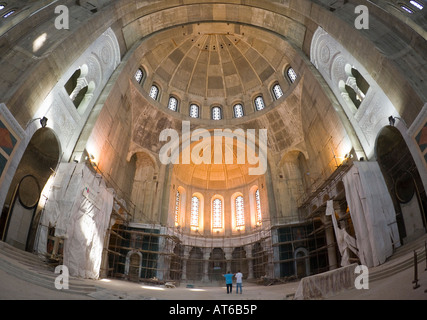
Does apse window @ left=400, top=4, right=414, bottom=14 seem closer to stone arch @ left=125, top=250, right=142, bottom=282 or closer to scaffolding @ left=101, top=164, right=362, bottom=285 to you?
scaffolding @ left=101, top=164, right=362, bottom=285

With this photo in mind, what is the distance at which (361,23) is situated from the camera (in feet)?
44.4

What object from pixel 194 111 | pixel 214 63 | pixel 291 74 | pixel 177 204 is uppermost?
pixel 214 63

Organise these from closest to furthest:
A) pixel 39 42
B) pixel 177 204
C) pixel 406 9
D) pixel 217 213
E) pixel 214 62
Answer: pixel 39 42, pixel 406 9, pixel 177 204, pixel 214 62, pixel 217 213

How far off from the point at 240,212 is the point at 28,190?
17.8 m

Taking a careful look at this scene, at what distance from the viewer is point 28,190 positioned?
49.2 ft

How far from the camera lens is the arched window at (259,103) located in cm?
2403

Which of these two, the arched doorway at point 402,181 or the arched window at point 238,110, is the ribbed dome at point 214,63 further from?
the arched doorway at point 402,181

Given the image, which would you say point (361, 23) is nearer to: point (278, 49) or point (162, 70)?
point (278, 49)

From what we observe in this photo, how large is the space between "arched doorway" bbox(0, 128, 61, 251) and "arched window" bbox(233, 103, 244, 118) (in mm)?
15450

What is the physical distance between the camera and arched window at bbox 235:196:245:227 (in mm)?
25808

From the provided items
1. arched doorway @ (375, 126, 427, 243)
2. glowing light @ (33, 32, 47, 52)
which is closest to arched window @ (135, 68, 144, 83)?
glowing light @ (33, 32, 47, 52)

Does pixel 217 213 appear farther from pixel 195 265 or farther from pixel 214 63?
pixel 214 63

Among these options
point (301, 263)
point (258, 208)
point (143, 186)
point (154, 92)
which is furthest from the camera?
point (258, 208)

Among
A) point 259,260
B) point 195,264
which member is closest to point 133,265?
point 195,264
